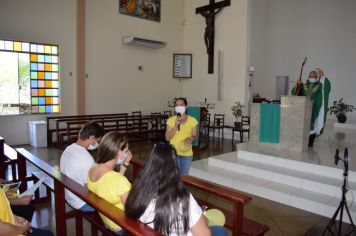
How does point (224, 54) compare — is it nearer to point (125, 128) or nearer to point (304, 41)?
point (304, 41)

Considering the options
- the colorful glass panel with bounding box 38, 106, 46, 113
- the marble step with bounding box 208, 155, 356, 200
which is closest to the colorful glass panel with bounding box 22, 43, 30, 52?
the colorful glass panel with bounding box 38, 106, 46, 113

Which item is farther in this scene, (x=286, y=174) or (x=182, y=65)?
(x=182, y=65)

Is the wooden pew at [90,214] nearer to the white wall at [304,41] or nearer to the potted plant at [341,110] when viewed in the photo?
the white wall at [304,41]

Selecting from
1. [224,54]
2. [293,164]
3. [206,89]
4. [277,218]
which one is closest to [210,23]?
[224,54]

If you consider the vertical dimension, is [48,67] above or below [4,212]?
above

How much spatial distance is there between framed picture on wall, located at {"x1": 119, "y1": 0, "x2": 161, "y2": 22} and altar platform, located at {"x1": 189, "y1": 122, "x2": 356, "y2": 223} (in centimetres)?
578

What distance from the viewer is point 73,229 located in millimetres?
2980

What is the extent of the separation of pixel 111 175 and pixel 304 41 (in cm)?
983

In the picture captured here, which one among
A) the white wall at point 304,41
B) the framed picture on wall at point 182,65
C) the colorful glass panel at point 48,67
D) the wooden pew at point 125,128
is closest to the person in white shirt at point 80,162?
the wooden pew at point 125,128

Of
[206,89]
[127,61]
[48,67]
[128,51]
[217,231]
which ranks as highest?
[128,51]

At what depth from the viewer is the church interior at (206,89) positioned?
4.04 m

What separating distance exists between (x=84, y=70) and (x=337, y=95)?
7769 millimetres

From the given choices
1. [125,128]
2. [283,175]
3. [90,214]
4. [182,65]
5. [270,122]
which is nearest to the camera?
[90,214]

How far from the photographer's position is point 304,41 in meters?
9.96
